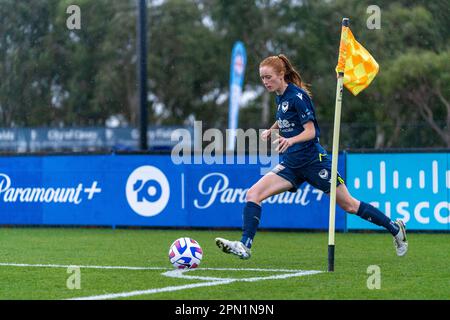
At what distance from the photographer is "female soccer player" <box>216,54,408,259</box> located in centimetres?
888

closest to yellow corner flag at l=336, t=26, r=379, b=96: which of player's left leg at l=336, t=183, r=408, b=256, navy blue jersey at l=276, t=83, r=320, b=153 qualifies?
navy blue jersey at l=276, t=83, r=320, b=153

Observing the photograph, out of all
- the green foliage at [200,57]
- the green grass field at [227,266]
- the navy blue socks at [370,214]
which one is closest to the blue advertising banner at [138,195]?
the green grass field at [227,266]

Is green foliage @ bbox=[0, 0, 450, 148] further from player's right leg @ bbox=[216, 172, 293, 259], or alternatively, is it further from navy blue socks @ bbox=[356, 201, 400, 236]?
player's right leg @ bbox=[216, 172, 293, 259]

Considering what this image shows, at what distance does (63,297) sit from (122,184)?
29.2 feet

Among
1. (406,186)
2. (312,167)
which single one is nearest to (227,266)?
(312,167)

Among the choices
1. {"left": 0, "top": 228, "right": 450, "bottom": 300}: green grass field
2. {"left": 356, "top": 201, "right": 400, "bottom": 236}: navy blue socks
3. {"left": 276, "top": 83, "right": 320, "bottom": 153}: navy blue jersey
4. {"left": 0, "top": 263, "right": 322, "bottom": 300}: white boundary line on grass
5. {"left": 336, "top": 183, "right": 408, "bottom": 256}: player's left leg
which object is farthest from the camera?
{"left": 356, "top": 201, "right": 400, "bottom": 236}: navy blue socks

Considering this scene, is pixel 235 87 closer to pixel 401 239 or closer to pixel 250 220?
pixel 401 239

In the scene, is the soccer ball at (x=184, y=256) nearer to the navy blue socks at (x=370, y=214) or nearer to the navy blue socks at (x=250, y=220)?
the navy blue socks at (x=250, y=220)

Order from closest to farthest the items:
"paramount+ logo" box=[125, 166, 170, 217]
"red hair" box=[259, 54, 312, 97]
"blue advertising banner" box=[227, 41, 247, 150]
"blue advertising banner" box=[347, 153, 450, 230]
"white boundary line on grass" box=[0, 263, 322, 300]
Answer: "white boundary line on grass" box=[0, 263, 322, 300], "red hair" box=[259, 54, 312, 97], "blue advertising banner" box=[347, 153, 450, 230], "paramount+ logo" box=[125, 166, 170, 217], "blue advertising banner" box=[227, 41, 247, 150]

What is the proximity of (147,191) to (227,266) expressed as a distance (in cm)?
659

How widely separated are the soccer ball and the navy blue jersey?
4.37 ft

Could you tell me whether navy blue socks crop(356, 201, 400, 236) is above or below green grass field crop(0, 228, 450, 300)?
above

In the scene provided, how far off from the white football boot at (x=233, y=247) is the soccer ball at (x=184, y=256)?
301 mm

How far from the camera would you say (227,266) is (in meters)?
9.20
